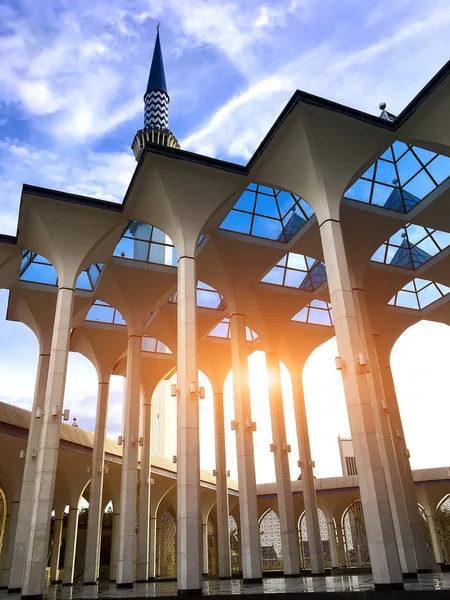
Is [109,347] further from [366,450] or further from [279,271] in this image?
[366,450]

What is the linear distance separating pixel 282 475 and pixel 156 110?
34.7 m

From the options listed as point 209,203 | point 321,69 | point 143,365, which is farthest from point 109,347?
point 321,69

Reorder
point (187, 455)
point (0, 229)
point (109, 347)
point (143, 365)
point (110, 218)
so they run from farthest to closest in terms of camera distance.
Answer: point (143, 365)
point (109, 347)
point (0, 229)
point (110, 218)
point (187, 455)

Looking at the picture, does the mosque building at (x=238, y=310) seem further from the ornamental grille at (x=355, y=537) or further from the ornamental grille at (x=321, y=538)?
the ornamental grille at (x=321, y=538)

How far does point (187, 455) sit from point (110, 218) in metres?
9.27

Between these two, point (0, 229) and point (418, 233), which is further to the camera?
point (418, 233)

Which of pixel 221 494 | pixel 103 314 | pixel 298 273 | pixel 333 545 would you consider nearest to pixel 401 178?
pixel 298 273

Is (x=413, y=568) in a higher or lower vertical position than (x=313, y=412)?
lower

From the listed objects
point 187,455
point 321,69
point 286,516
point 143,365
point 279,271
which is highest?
point 321,69

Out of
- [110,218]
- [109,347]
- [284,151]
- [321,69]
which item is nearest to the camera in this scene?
[284,151]

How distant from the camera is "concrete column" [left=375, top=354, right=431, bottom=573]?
17953mm

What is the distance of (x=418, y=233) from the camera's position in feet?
69.3

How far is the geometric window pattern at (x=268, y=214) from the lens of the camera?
18.8m

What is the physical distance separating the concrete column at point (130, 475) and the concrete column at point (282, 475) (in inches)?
250
